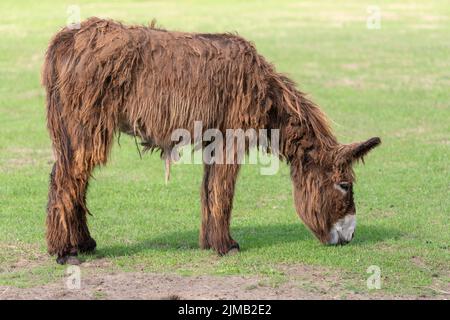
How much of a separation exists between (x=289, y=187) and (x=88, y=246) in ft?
14.0

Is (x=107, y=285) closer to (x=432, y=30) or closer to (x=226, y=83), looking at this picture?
(x=226, y=83)

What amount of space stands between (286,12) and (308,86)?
13.1 m

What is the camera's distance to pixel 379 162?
14.4 m

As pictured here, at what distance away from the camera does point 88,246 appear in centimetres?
935

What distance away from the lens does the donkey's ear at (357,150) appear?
30.1ft

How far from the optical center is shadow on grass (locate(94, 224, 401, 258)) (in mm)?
9713

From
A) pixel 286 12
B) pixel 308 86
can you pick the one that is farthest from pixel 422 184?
pixel 286 12

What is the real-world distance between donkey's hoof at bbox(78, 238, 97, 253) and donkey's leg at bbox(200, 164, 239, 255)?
117 cm
